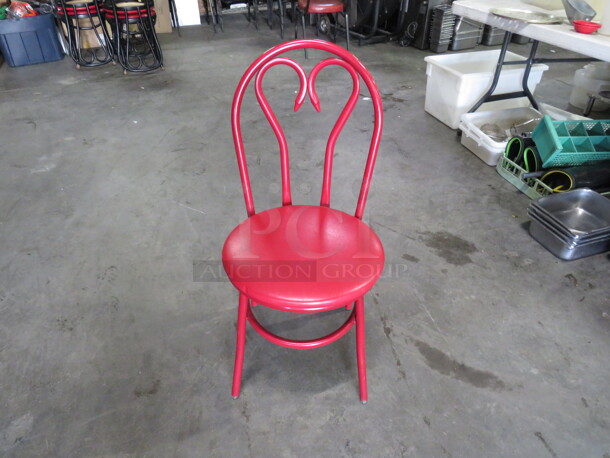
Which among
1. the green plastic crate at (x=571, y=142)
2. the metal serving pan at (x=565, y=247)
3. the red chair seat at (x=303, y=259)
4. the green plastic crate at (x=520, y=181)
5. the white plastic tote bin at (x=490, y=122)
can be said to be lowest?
the metal serving pan at (x=565, y=247)

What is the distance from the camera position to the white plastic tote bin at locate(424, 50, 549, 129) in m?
2.66

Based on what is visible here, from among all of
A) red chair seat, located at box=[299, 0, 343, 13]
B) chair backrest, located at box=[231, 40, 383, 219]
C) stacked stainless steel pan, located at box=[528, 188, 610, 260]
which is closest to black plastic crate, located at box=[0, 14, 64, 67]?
red chair seat, located at box=[299, 0, 343, 13]

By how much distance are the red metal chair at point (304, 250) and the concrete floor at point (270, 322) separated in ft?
0.53

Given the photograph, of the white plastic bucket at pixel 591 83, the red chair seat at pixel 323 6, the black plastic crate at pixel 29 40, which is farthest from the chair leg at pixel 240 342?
the black plastic crate at pixel 29 40

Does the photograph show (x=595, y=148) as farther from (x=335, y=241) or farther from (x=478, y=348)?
(x=335, y=241)

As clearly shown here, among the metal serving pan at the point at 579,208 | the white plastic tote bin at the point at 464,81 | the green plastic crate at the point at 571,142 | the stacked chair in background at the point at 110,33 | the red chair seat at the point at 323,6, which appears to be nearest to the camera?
the metal serving pan at the point at 579,208

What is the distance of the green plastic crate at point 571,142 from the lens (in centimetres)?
204

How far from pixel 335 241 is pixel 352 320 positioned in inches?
11.6

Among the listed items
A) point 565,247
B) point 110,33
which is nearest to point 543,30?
point 565,247

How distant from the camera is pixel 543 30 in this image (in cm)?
197

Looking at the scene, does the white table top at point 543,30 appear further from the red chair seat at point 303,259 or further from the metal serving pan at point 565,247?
the red chair seat at point 303,259

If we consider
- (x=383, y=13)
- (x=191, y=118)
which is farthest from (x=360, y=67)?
(x=383, y=13)

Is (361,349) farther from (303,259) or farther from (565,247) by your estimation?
(565,247)

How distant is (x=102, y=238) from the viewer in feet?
6.40
